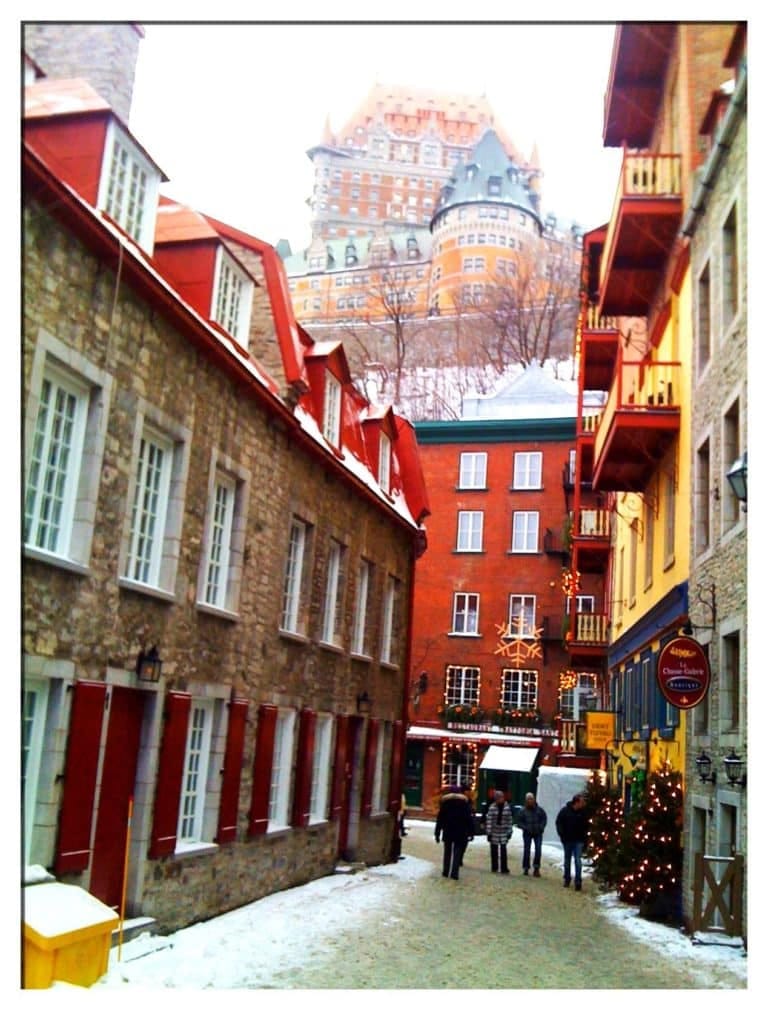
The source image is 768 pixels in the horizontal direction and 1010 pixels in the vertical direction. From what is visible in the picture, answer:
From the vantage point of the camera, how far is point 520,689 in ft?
94.3

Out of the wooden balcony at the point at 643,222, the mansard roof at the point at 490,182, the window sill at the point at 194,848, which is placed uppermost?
the wooden balcony at the point at 643,222

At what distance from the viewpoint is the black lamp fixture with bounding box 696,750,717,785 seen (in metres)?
10.6

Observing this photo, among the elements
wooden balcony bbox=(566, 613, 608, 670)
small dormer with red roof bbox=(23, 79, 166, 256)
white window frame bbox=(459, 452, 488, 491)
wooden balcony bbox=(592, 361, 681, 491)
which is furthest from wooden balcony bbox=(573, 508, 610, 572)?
small dormer with red roof bbox=(23, 79, 166, 256)

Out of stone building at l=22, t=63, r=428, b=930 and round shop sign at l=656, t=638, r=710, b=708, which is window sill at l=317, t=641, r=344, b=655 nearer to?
stone building at l=22, t=63, r=428, b=930

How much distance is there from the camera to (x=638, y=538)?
17.8 m

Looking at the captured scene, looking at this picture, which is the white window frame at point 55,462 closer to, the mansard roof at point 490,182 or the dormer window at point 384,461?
the mansard roof at point 490,182

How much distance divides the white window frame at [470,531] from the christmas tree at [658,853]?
54.8 ft

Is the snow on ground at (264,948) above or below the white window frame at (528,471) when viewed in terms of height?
below

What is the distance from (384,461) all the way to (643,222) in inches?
237

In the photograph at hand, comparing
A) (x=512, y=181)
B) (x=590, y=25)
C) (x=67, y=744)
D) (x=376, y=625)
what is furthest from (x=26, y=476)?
(x=376, y=625)

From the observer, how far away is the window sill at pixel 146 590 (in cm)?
877

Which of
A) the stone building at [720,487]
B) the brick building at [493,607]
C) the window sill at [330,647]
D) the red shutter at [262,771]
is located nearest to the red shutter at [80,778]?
the red shutter at [262,771]

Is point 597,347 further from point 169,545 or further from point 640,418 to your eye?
point 169,545

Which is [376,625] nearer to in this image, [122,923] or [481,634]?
[122,923]
